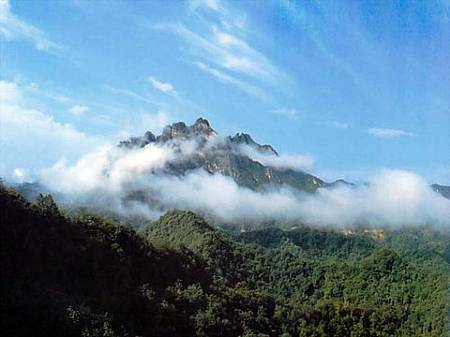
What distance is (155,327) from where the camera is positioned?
32.8 metres

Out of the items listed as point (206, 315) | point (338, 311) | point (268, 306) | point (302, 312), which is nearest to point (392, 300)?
point (338, 311)

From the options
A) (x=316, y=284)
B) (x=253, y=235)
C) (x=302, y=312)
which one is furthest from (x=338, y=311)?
(x=253, y=235)

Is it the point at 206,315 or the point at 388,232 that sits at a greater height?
the point at 388,232

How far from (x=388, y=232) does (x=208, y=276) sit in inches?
6204

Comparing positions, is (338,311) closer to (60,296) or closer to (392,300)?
(392,300)

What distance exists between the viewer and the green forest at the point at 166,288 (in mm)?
27641

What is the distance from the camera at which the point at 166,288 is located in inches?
1609

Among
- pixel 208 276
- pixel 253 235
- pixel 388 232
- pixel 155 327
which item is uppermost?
pixel 388 232

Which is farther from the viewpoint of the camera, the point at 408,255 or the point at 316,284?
the point at 408,255

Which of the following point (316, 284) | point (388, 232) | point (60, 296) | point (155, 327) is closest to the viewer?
point (60, 296)

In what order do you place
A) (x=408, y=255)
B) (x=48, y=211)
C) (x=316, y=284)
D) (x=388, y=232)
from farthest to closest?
(x=388, y=232)
(x=408, y=255)
(x=316, y=284)
(x=48, y=211)

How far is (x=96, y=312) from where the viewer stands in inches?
1158

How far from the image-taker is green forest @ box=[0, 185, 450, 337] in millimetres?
27641

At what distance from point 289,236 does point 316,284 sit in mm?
64170
